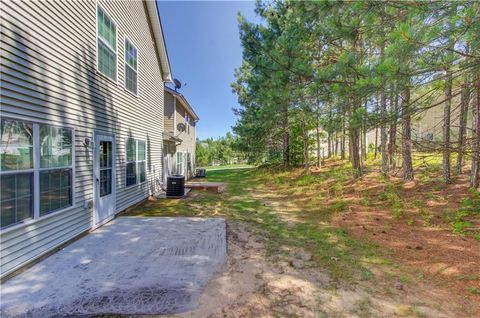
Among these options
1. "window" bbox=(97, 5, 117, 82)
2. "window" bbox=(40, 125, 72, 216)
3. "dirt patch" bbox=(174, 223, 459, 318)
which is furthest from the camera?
"window" bbox=(97, 5, 117, 82)

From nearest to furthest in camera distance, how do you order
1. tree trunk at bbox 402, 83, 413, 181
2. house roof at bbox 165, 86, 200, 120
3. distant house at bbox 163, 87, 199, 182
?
tree trunk at bbox 402, 83, 413, 181 < distant house at bbox 163, 87, 199, 182 < house roof at bbox 165, 86, 200, 120

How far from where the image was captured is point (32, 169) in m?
3.51

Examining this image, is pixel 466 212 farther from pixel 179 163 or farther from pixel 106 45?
pixel 179 163

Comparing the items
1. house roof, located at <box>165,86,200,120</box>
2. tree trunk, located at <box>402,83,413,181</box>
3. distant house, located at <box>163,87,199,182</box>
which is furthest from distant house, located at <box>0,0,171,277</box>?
tree trunk, located at <box>402,83,413,181</box>

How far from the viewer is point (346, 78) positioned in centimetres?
449

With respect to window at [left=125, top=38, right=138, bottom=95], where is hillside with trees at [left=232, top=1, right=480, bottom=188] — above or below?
below

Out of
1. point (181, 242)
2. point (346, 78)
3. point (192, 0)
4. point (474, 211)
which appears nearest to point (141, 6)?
point (192, 0)

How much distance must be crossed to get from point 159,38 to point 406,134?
9413mm

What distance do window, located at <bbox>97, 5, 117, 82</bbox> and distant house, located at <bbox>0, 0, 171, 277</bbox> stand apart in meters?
0.02

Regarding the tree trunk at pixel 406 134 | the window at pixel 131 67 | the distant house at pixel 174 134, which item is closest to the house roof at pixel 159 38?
the distant house at pixel 174 134

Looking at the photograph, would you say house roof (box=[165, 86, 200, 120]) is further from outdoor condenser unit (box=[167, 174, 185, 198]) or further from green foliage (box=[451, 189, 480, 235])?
green foliage (box=[451, 189, 480, 235])

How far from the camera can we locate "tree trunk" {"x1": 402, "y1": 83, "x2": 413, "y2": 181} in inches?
153

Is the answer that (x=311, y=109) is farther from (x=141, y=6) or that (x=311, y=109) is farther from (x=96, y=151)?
(x=141, y=6)

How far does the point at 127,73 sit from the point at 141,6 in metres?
2.99
